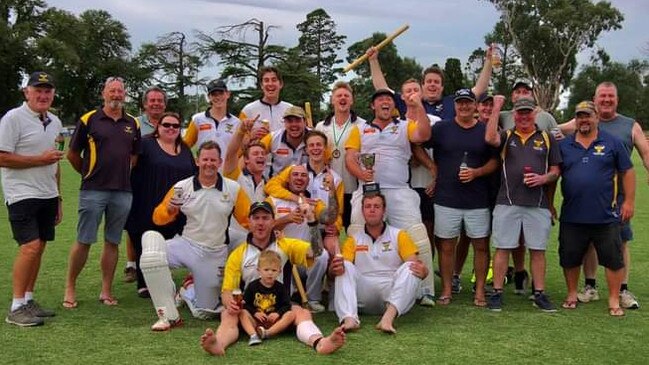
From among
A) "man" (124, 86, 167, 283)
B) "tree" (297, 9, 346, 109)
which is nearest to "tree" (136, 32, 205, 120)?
"tree" (297, 9, 346, 109)

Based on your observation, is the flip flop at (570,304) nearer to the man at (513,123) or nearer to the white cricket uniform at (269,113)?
the man at (513,123)

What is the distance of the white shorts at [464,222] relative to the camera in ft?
20.9

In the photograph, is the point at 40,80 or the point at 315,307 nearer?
the point at 40,80

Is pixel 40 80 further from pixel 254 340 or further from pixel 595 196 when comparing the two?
pixel 595 196

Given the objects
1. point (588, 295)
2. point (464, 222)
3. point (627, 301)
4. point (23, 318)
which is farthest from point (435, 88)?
point (23, 318)

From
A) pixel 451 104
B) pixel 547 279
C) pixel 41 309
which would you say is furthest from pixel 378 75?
pixel 41 309

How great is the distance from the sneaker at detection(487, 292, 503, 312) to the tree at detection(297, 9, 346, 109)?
4988 centimetres

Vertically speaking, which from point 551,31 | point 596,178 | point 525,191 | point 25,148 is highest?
point 551,31

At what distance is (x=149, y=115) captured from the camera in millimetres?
7461

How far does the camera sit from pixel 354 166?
637cm

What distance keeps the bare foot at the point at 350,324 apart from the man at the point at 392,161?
1139 mm

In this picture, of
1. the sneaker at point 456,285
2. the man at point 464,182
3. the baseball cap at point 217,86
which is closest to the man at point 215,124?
the baseball cap at point 217,86

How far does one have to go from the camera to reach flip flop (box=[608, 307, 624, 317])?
603 centimetres

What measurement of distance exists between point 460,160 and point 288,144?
1.73m
